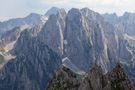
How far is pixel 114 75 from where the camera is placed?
41.6 m

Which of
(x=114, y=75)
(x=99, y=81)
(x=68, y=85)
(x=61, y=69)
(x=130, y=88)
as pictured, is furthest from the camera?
(x=61, y=69)

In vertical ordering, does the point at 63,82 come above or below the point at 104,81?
below

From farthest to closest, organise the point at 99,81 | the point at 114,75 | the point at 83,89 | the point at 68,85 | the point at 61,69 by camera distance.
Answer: the point at 61,69 < the point at 68,85 < the point at 83,89 < the point at 99,81 < the point at 114,75

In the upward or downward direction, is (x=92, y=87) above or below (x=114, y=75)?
below

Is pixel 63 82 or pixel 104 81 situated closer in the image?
pixel 104 81

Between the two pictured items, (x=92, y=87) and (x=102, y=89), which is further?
(x=92, y=87)

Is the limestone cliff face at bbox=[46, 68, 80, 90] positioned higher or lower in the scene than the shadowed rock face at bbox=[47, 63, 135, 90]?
lower

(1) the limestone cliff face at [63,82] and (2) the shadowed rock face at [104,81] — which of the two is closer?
(2) the shadowed rock face at [104,81]

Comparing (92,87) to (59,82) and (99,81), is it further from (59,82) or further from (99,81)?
(59,82)

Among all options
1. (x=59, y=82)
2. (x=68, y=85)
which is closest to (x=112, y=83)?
(x=68, y=85)

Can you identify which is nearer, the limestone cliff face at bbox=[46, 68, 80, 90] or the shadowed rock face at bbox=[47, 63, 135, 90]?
the shadowed rock face at bbox=[47, 63, 135, 90]

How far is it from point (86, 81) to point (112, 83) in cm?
1123

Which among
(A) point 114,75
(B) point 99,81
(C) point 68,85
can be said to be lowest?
(C) point 68,85

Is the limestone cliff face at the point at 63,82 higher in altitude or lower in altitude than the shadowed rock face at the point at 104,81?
lower
